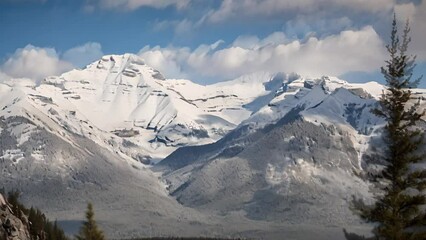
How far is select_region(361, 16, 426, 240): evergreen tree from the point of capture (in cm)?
4003

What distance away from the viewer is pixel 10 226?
4385 inches

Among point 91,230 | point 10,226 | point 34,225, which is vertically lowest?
point 91,230

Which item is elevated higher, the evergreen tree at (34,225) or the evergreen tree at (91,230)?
the evergreen tree at (34,225)

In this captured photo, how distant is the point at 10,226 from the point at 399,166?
8436 centimetres

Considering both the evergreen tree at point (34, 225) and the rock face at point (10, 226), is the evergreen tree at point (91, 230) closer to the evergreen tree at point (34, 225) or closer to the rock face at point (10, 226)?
the rock face at point (10, 226)

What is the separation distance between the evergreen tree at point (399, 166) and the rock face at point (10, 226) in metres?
78.3

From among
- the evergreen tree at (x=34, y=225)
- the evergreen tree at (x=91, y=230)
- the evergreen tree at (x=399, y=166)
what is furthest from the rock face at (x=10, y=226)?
the evergreen tree at (x=399, y=166)

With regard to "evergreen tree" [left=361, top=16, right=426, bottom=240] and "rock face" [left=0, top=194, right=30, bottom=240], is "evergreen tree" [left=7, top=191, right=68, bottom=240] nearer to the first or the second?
"rock face" [left=0, top=194, right=30, bottom=240]

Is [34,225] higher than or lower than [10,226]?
higher

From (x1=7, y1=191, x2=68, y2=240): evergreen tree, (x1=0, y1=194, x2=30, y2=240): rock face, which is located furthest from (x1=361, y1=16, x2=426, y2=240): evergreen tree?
(x1=7, y1=191, x2=68, y2=240): evergreen tree

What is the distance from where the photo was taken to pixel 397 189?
4069 cm

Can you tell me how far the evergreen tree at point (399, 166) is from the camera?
40031 millimetres

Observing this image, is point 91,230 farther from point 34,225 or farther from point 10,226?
point 34,225

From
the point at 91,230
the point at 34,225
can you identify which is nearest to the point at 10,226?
the point at 34,225
